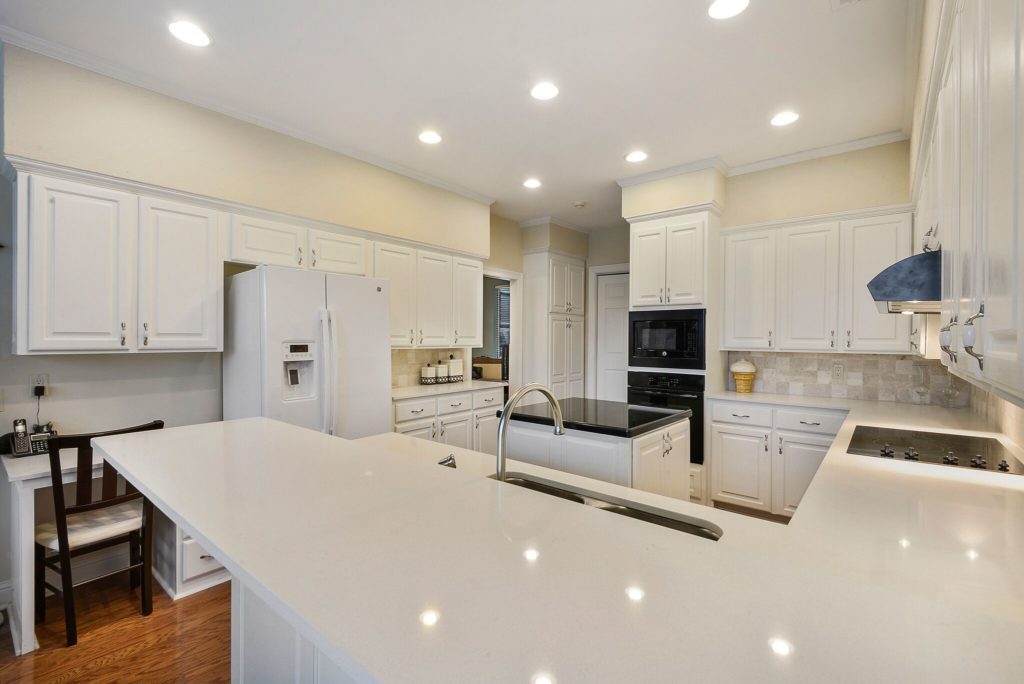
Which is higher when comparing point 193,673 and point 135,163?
point 135,163

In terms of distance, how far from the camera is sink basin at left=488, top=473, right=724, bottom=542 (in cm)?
122

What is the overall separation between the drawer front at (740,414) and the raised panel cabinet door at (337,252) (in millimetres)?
2950

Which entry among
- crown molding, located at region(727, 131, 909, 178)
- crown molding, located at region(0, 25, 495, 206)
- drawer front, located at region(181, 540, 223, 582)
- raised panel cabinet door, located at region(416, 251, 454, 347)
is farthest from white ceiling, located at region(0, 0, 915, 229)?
drawer front, located at region(181, 540, 223, 582)

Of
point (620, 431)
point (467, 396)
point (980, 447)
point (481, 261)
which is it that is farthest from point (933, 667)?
point (481, 261)

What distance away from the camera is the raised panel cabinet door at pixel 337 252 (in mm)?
3264

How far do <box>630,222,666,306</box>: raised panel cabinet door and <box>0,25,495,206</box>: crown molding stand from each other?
191 centimetres

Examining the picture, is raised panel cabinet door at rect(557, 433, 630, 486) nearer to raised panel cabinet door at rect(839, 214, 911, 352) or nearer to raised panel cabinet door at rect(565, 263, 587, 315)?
raised panel cabinet door at rect(839, 214, 911, 352)

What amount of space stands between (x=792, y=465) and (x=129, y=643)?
3.99m

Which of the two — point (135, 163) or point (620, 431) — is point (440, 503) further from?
point (135, 163)

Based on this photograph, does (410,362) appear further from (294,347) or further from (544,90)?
(544,90)

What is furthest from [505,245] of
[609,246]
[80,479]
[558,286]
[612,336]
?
[80,479]

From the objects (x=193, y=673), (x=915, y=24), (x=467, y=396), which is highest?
(x=915, y=24)

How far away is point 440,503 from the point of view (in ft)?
3.26

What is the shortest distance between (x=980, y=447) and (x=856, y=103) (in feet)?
6.70
